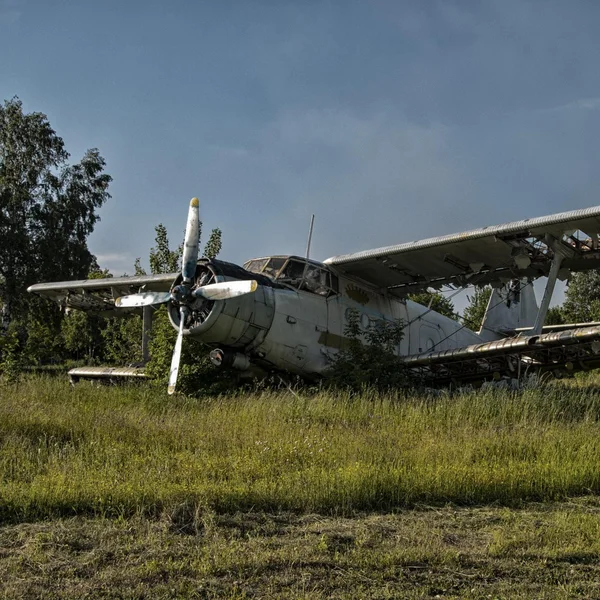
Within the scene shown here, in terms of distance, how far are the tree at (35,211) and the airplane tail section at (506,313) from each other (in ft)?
74.4

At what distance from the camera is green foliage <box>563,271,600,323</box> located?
44353 mm

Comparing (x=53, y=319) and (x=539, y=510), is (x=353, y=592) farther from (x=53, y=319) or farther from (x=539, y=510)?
(x=53, y=319)

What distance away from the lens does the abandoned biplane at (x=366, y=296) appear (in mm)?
12609

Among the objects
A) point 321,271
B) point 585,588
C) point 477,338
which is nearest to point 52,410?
point 321,271

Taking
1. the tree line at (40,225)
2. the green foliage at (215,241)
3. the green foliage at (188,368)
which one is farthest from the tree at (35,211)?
the green foliage at (188,368)

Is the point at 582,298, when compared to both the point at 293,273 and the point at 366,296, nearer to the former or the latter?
the point at 366,296

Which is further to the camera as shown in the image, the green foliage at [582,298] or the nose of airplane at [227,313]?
the green foliage at [582,298]

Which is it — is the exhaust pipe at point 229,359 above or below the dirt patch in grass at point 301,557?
above

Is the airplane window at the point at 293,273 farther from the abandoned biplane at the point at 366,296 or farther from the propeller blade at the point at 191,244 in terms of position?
the propeller blade at the point at 191,244

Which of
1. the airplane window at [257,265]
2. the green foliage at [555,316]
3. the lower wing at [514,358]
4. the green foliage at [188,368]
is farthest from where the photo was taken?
the green foliage at [555,316]

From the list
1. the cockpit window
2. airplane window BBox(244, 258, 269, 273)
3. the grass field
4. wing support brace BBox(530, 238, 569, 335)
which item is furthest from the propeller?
wing support brace BBox(530, 238, 569, 335)

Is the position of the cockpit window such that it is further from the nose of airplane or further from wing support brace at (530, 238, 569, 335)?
wing support brace at (530, 238, 569, 335)

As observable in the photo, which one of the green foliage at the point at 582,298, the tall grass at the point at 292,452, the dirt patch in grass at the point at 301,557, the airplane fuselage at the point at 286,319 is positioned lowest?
the dirt patch in grass at the point at 301,557

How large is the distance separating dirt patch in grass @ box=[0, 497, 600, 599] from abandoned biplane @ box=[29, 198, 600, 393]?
6.37 meters
